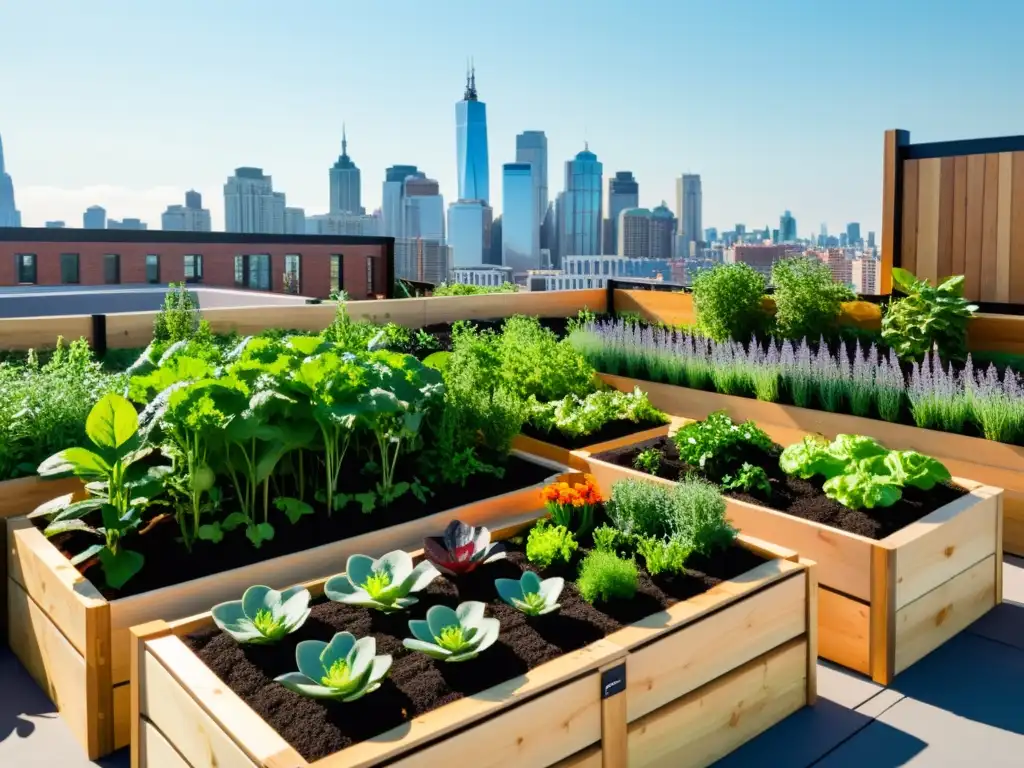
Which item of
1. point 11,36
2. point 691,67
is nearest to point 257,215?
point 11,36

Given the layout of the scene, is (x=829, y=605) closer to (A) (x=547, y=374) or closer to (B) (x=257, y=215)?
(A) (x=547, y=374)

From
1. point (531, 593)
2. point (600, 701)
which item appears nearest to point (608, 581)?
point (531, 593)

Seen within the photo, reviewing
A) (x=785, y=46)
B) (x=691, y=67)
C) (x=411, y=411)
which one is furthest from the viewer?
(x=691, y=67)

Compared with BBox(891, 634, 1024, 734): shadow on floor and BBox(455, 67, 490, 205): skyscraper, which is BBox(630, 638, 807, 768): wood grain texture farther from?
BBox(455, 67, 490, 205): skyscraper

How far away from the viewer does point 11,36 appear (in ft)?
236

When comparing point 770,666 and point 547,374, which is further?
point 547,374

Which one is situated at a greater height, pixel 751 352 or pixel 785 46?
pixel 785 46

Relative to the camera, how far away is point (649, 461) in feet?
14.0

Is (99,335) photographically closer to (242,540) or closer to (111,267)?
(242,540)

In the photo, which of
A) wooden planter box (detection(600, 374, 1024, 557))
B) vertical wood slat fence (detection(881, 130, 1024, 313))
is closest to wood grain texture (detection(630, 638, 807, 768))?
wooden planter box (detection(600, 374, 1024, 557))

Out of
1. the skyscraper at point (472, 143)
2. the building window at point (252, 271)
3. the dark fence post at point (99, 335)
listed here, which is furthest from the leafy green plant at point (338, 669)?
the skyscraper at point (472, 143)

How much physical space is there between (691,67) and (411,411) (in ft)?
123

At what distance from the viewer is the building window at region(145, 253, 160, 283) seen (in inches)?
1166

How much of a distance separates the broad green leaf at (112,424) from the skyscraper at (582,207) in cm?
9286
